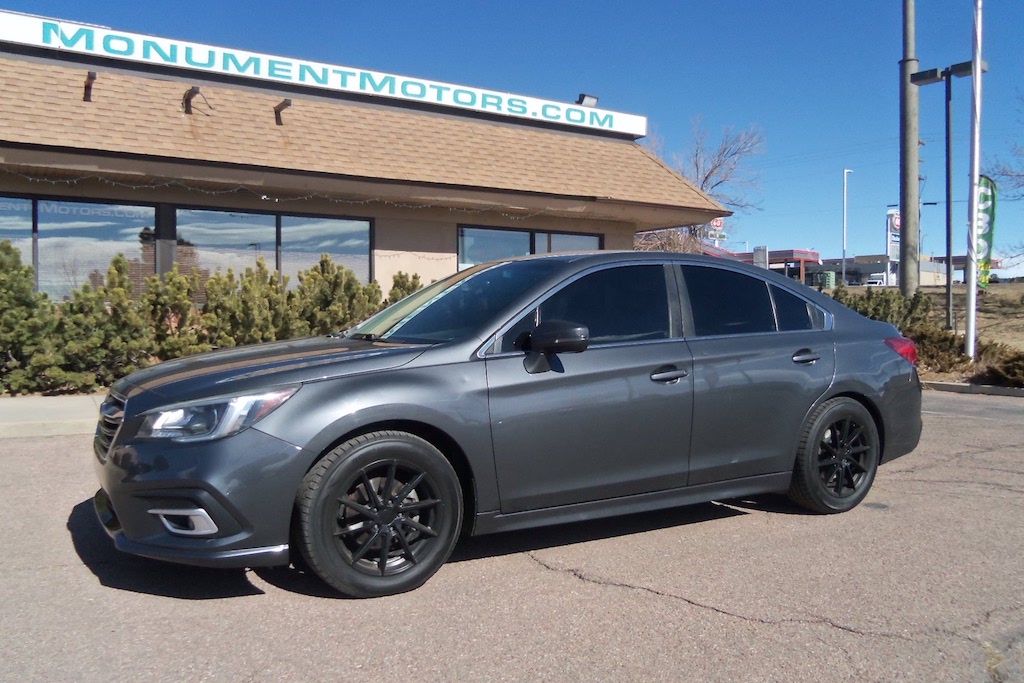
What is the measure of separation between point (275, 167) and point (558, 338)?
929cm

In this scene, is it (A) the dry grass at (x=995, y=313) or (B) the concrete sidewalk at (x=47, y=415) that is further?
(A) the dry grass at (x=995, y=313)

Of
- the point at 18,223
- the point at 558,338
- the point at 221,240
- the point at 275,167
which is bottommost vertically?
the point at 558,338

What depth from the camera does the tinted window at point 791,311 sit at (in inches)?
218

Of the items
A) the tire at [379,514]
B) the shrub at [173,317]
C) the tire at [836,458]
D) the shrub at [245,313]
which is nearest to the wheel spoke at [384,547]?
the tire at [379,514]

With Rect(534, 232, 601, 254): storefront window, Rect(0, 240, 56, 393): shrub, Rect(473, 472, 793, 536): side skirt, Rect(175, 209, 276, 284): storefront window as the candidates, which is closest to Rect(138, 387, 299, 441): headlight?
Rect(473, 472, 793, 536): side skirt

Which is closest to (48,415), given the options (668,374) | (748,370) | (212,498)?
(212,498)

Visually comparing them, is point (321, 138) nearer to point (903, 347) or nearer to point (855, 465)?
point (903, 347)

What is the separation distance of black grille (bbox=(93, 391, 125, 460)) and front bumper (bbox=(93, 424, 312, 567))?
0.30 m

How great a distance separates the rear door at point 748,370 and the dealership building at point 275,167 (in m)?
8.87

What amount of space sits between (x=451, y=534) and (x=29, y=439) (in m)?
5.54

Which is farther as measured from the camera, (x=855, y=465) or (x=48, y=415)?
(x=48, y=415)

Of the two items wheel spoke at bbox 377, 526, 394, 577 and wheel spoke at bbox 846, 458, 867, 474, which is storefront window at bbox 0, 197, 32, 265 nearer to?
wheel spoke at bbox 377, 526, 394, 577

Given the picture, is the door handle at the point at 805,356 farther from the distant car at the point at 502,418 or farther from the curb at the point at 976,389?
the curb at the point at 976,389

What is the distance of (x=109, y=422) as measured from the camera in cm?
421
